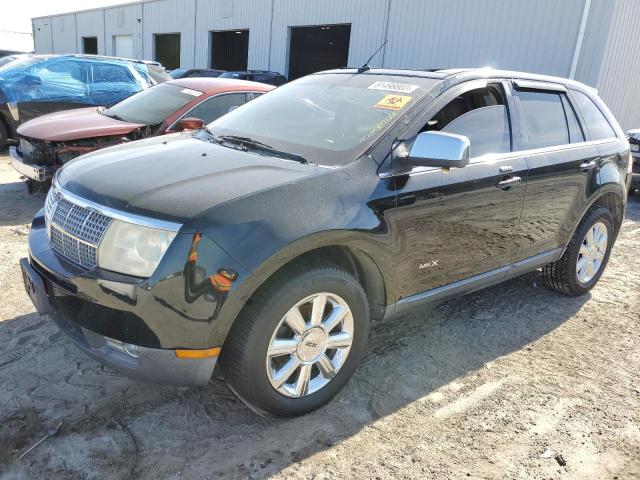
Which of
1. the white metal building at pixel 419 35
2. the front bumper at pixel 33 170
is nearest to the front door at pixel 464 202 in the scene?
the front bumper at pixel 33 170

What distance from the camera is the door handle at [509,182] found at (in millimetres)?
3283

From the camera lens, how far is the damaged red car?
559 centimetres

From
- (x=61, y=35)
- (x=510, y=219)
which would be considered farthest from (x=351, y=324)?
(x=61, y=35)

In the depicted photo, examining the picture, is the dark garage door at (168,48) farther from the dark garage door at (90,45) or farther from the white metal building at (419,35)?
the dark garage door at (90,45)

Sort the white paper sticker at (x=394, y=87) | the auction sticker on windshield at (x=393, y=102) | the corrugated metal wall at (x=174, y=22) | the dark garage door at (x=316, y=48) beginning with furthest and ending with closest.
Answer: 1. the corrugated metal wall at (x=174, y=22)
2. the dark garage door at (x=316, y=48)
3. the white paper sticker at (x=394, y=87)
4. the auction sticker on windshield at (x=393, y=102)

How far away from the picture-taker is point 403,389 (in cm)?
297

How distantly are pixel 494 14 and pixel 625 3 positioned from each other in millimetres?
3012

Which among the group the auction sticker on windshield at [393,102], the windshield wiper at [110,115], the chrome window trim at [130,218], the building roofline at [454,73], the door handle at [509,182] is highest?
the building roofline at [454,73]

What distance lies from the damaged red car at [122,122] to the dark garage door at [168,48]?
24.7m

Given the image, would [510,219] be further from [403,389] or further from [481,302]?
[403,389]

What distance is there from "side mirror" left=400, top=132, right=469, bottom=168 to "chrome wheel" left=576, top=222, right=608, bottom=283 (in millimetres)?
2174

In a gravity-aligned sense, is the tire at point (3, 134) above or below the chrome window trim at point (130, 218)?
below

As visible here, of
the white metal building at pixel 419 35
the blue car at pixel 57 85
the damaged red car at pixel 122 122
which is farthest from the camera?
the white metal building at pixel 419 35

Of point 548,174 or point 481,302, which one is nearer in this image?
point 548,174
